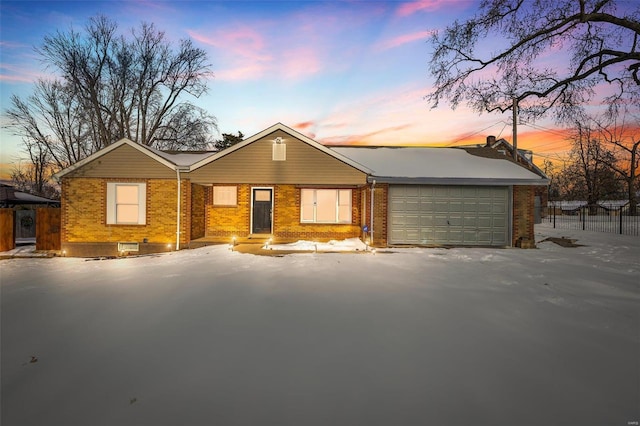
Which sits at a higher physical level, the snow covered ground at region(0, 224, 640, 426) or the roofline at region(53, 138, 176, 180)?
the roofline at region(53, 138, 176, 180)

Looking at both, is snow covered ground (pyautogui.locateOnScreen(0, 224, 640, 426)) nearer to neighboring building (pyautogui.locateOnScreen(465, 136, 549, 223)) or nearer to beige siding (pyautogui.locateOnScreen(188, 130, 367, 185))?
beige siding (pyautogui.locateOnScreen(188, 130, 367, 185))

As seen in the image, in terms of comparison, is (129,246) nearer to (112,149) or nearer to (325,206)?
(112,149)

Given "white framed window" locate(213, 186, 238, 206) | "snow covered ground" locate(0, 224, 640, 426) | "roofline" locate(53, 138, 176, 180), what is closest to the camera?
"snow covered ground" locate(0, 224, 640, 426)

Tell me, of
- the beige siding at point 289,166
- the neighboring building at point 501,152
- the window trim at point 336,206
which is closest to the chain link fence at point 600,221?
the neighboring building at point 501,152

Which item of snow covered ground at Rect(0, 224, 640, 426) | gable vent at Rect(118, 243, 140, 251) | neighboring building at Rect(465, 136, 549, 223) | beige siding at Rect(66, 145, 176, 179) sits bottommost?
snow covered ground at Rect(0, 224, 640, 426)

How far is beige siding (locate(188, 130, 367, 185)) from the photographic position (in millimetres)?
13695

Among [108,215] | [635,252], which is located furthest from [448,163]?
[108,215]

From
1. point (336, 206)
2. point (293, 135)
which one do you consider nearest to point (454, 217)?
point (336, 206)

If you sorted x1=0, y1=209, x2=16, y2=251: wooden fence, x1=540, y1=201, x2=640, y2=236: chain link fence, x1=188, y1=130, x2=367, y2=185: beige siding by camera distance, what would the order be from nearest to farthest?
x1=0, y1=209, x2=16, y2=251: wooden fence, x1=188, y1=130, x2=367, y2=185: beige siding, x1=540, y1=201, x2=640, y2=236: chain link fence

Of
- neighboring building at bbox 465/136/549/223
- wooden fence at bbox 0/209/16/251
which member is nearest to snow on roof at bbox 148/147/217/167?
wooden fence at bbox 0/209/16/251

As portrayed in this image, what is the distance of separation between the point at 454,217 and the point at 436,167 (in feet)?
8.45

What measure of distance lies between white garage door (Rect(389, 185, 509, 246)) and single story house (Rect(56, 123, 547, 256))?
0.04 metres

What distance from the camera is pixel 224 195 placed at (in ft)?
48.4

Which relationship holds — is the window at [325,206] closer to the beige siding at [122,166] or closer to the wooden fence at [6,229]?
the beige siding at [122,166]
